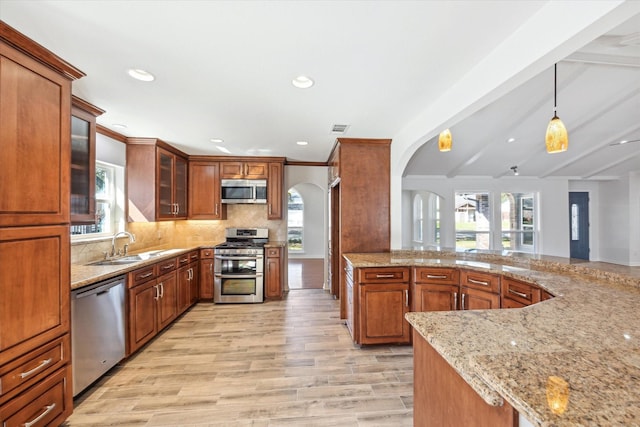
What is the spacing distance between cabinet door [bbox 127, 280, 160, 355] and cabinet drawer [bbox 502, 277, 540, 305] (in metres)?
3.32

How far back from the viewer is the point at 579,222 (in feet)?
24.8

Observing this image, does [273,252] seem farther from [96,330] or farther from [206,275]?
[96,330]

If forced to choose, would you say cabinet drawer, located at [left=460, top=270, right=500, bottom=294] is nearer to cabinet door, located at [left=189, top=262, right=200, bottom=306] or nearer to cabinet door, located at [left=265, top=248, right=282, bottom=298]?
cabinet door, located at [left=265, top=248, right=282, bottom=298]

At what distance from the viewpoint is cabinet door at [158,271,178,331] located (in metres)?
3.19

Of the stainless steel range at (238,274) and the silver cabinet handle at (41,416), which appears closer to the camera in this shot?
the silver cabinet handle at (41,416)

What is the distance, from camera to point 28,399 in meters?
1.53

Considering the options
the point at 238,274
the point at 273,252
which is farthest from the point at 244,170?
the point at 238,274

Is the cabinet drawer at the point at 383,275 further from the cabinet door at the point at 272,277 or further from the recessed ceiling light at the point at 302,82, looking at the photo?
the cabinet door at the point at 272,277

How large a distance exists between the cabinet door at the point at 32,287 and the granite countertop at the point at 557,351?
2.01 metres

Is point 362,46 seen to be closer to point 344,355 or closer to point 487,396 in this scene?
point 487,396

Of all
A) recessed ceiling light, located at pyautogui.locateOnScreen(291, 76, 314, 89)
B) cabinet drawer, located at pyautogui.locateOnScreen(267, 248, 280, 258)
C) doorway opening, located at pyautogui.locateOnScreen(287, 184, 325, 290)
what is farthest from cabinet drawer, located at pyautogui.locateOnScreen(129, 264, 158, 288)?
doorway opening, located at pyautogui.locateOnScreen(287, 184, 325, 290)

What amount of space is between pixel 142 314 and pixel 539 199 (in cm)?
841

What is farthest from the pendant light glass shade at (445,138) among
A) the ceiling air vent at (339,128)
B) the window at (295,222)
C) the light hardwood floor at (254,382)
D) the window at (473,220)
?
the window at (295,222)

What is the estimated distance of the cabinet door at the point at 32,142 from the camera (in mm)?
1430
